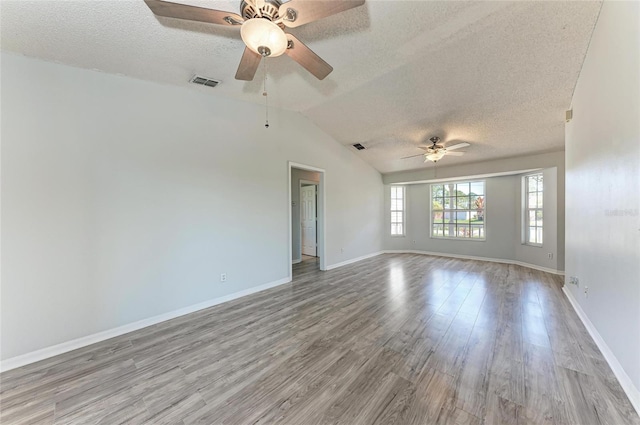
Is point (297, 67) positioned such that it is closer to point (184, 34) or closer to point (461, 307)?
point (184, 34)

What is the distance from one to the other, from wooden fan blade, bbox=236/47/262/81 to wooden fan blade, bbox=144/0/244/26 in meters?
0.22

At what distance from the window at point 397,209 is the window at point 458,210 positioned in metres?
0.91

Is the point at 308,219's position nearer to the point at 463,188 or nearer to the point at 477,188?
the point at 463,188

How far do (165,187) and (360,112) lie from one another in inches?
134

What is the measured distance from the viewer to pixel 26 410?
5.41 ft

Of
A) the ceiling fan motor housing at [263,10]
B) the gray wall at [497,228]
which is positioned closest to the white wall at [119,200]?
the ceiling fan motor housing at [263,10]

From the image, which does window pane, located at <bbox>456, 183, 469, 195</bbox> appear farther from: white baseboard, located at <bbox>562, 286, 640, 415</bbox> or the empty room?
white baseboard, located at <bbox>562, 286, 640, 415</bbox>

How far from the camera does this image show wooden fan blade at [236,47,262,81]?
1989mm

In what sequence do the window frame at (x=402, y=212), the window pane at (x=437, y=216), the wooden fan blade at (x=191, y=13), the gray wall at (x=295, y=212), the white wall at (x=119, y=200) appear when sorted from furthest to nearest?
the window frame at (x=402, y=212) < the window pane at (x=437, y=216) < the gray wall at (x=295, y=212) < the white wall at (x=119, y=200) < the wooden fan blade at (x=191, y=13)

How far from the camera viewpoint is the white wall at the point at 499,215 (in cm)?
487

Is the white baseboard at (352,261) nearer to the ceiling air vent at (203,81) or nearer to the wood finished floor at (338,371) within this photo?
the wood finished floor at (338,371)

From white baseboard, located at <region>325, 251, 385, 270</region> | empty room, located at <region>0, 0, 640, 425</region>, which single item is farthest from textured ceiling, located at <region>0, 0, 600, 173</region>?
white baseboard, located at <region>325, 251, 385, 270</region>

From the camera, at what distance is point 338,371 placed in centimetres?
199

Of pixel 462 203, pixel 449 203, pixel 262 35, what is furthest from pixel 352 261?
pixel 262 35
